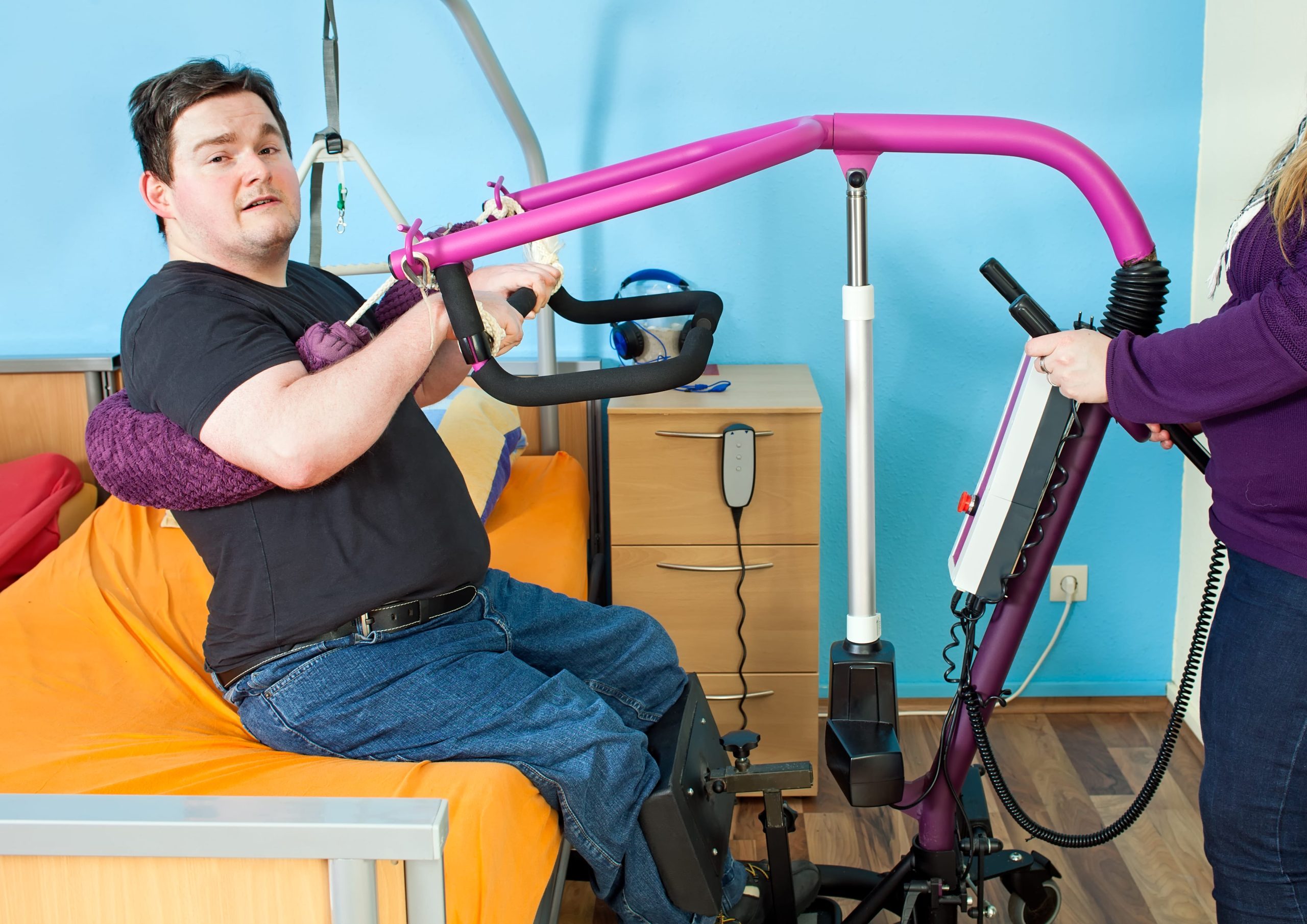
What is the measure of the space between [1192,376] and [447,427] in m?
1.36

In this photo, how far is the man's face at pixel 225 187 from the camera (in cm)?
137

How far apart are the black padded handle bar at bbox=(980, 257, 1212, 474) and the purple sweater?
0.09 m

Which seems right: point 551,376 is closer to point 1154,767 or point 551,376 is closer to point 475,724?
point 475,724

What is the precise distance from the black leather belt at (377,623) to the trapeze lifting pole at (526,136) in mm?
462

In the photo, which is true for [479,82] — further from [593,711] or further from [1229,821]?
[1229,821]

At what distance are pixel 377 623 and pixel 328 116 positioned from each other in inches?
36.6

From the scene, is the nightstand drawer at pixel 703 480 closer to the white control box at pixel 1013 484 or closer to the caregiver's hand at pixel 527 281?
the white control box at pixel 1013 484

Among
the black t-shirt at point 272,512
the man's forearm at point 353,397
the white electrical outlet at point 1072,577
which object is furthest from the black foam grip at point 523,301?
the white electrical outlet at point 1072,577

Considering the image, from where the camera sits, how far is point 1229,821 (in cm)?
122

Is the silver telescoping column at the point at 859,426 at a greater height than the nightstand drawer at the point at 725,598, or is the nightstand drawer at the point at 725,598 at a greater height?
the silver telescoping column at the point at 859,426

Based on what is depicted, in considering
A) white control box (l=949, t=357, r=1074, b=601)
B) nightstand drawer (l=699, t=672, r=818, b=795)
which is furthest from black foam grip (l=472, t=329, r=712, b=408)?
nightstand drawer (l=699, t=672, r=818, b=795)

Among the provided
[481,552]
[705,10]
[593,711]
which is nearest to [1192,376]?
Result: [593,711]

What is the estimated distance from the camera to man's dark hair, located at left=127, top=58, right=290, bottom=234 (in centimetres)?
137

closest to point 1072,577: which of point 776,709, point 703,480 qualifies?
point 776,709
